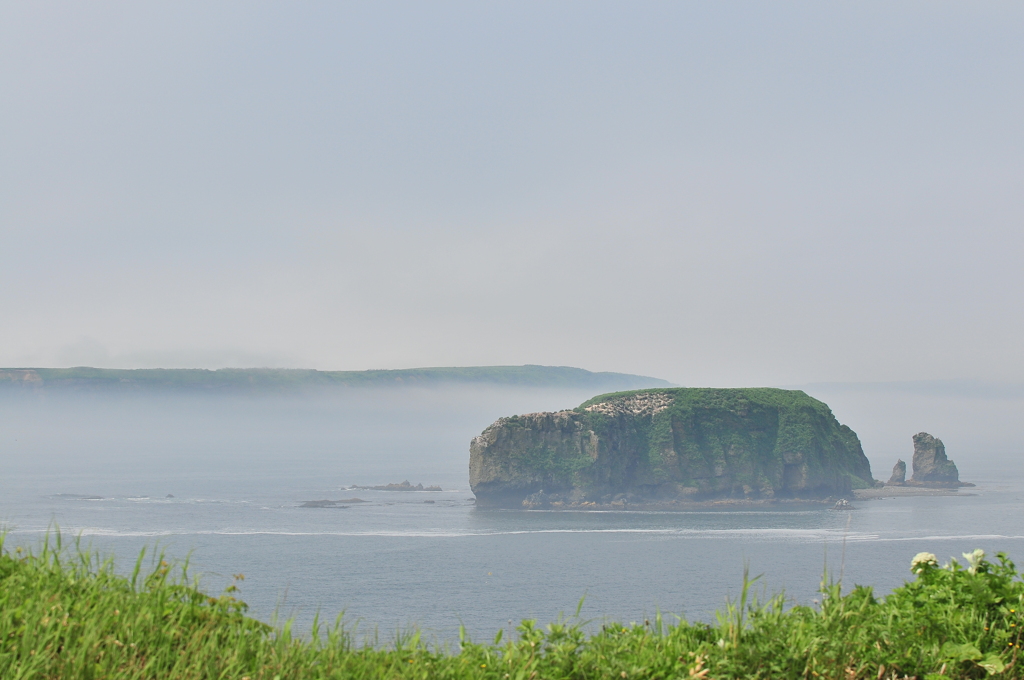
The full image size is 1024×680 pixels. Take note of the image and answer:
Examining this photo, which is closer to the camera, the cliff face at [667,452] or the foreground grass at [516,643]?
the foreground grass at [516,643]

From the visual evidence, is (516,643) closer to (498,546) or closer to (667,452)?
(498,546)

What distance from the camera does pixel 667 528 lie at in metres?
134

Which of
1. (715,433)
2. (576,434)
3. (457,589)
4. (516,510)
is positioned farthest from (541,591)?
(715,433)

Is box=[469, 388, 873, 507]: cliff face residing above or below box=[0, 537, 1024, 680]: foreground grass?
below

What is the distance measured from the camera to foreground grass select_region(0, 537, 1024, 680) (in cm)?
595

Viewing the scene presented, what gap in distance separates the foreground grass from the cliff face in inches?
6166

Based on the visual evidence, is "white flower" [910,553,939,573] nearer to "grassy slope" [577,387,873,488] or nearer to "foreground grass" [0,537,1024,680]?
"foreground grass" [0,537,1024,680]

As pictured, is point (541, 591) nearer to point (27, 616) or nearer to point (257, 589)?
point (257, 589)

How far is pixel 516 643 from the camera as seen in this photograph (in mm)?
7125

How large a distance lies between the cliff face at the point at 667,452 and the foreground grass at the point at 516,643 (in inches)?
6166

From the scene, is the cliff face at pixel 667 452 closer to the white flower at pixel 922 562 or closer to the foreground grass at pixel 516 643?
the white flower at pixel 922 562

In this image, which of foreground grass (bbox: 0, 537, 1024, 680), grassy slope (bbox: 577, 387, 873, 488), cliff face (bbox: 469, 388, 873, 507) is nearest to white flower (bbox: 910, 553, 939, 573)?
foreground grass (bbox: 0, 537, 1024, 680)

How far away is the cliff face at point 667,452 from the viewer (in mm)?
166625

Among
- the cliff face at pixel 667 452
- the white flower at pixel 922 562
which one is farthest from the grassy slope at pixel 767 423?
the white flower at pixel 922 562
